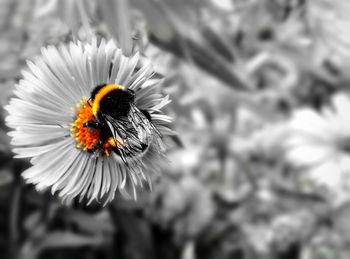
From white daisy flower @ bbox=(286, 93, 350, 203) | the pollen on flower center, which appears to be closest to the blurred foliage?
white daisy flower @ bbox=(286, 93, 350, 203)

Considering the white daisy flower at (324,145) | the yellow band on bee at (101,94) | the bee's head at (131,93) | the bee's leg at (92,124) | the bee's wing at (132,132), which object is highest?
the white daisy flower at (324,145)

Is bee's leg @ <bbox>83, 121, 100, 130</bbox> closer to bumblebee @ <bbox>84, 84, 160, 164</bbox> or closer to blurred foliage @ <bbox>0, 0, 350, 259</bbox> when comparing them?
bumblebee @ <bbox>84, 84, 160, 164</bbox>

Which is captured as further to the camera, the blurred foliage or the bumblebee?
the blurred foliage

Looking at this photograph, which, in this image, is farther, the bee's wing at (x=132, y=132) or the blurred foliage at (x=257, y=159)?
the blurred foliage at (x=257, y=159)

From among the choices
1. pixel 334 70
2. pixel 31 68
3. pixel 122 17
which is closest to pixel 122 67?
pixel 31 68

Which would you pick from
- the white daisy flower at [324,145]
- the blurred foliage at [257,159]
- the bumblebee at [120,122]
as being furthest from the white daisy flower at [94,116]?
the white daisy flower at [324,145]

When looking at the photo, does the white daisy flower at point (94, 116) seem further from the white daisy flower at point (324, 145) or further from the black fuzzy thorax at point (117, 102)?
the white daisy flower at point (324, 145)

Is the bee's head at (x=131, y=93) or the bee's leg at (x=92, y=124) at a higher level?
the bee's leg at (x=92, y=124)

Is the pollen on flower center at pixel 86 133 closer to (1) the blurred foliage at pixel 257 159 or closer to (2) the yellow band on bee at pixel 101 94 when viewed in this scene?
(2) the yellow band on bee at pixel 101 94
